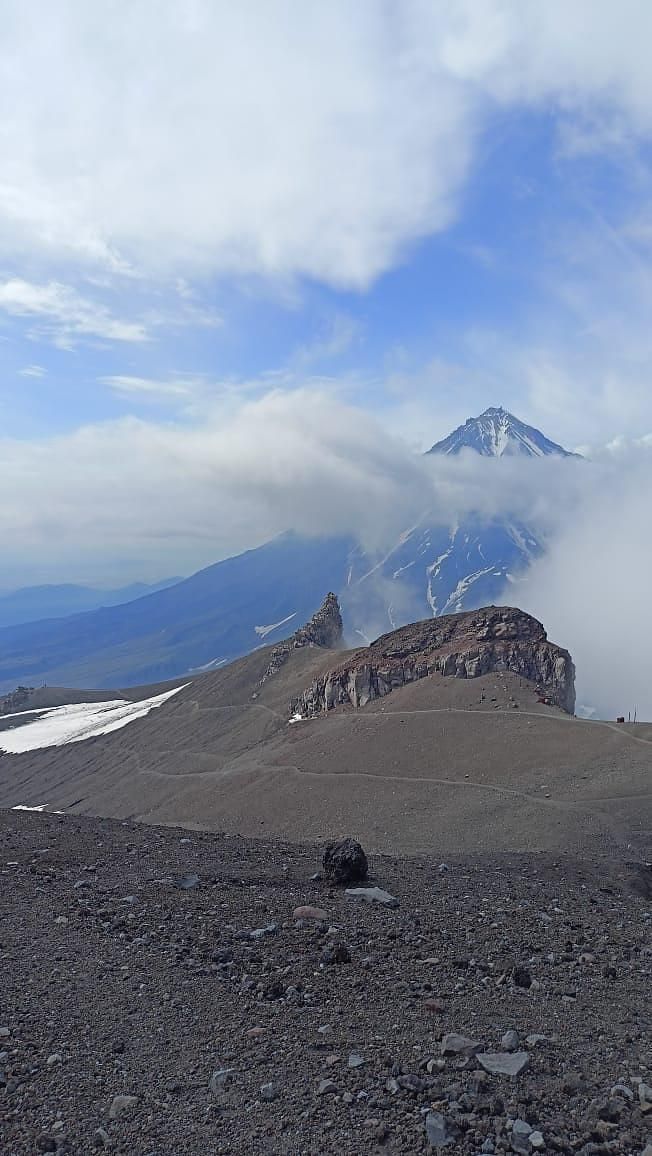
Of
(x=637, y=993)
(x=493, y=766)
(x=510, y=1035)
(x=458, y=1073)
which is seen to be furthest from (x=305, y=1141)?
(x=493, y=766)

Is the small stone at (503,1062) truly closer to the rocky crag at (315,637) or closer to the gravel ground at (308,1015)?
the gravel ground at (308,1015)

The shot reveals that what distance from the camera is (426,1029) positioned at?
6.62 m

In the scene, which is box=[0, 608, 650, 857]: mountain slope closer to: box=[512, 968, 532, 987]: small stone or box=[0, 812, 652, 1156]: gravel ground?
box=[0, 812, 652, 1156]: gravel ground

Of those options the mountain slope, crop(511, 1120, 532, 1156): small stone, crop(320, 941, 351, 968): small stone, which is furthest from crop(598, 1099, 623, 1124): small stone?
the mountain slope

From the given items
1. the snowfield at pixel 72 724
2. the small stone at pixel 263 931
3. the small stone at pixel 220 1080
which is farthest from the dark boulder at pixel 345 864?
the snowfield at pixel 72 724

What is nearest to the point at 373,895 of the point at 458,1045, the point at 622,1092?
the point at 458,1045

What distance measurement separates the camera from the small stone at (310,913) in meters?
9.21

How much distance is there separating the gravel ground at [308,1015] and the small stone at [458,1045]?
0.05 feet

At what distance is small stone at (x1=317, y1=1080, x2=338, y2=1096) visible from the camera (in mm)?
5707

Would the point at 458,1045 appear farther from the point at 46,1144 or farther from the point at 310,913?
the point at 310,913

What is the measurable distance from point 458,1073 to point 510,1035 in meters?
0.71

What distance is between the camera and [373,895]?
33.7 ft

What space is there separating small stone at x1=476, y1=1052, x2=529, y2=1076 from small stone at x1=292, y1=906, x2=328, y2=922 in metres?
3.30

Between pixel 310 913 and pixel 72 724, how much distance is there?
73159mm
